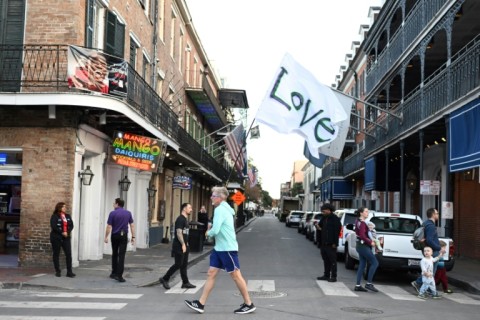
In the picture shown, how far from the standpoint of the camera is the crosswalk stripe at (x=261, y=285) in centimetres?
1148

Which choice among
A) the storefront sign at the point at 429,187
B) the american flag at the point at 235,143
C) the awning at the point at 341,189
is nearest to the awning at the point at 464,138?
the storefront sign at the point at 429,187

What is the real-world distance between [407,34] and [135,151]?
12261 mm

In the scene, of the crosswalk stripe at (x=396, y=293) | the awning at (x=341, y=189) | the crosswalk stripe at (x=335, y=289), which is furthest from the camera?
the awning at (x=341, y=189)

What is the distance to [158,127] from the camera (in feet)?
59.8

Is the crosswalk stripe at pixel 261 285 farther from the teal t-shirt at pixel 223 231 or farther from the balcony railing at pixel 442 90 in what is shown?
the balcony railing at pixel 442 90

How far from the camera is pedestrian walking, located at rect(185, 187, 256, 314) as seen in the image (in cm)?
845

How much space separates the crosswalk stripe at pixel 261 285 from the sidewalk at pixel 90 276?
1.75 metres

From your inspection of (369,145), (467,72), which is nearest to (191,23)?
(369,145)

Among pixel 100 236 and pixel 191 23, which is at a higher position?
pixel 191 23

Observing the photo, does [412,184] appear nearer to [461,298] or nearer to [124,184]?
[124,184]

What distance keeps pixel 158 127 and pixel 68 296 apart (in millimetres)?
8848

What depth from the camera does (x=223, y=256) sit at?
8516mm

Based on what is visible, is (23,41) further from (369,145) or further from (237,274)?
(369,145)

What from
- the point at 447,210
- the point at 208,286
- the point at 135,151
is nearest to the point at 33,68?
the point at 135,151
